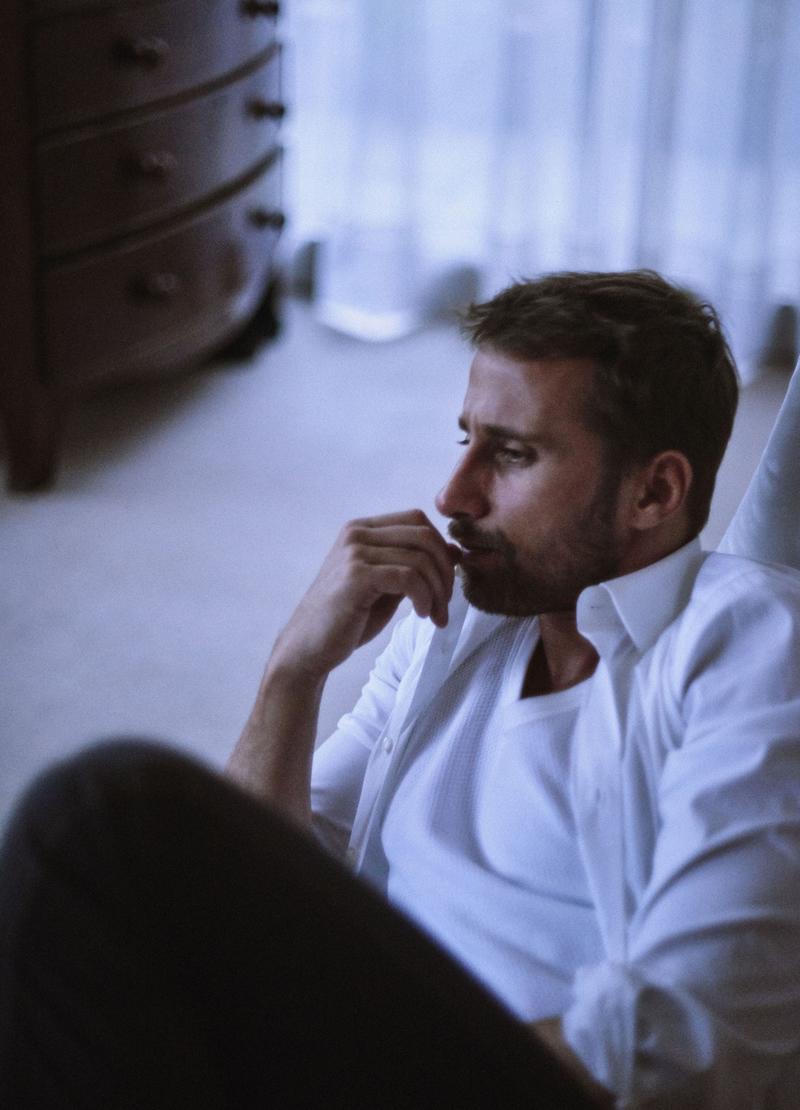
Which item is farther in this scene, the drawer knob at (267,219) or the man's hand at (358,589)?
the drawer knob at (267,219)

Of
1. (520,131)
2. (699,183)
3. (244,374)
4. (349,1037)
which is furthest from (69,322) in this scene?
(349,1037)

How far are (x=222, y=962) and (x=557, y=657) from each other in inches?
18.9

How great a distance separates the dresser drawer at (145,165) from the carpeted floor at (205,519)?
0.46 meters

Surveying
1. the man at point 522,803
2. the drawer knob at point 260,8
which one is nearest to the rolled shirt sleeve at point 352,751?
the man at point 522,803

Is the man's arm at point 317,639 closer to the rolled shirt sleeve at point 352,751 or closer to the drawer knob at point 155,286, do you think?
the rolled shirt sleeve at point 352,751

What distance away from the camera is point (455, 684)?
1.13 metres

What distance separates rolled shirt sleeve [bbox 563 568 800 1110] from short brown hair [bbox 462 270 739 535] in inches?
9.8

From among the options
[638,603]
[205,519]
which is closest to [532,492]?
[638,603]

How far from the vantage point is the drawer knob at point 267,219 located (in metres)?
2.95

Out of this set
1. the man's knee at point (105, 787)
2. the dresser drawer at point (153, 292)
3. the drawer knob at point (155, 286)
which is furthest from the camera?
the drawer knob at point (155, 286)

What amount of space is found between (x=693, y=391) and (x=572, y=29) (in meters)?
2.30

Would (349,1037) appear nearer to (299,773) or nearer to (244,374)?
(299,773)

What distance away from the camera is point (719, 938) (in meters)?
0.81

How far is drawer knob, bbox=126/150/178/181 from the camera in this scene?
8.11 ft
